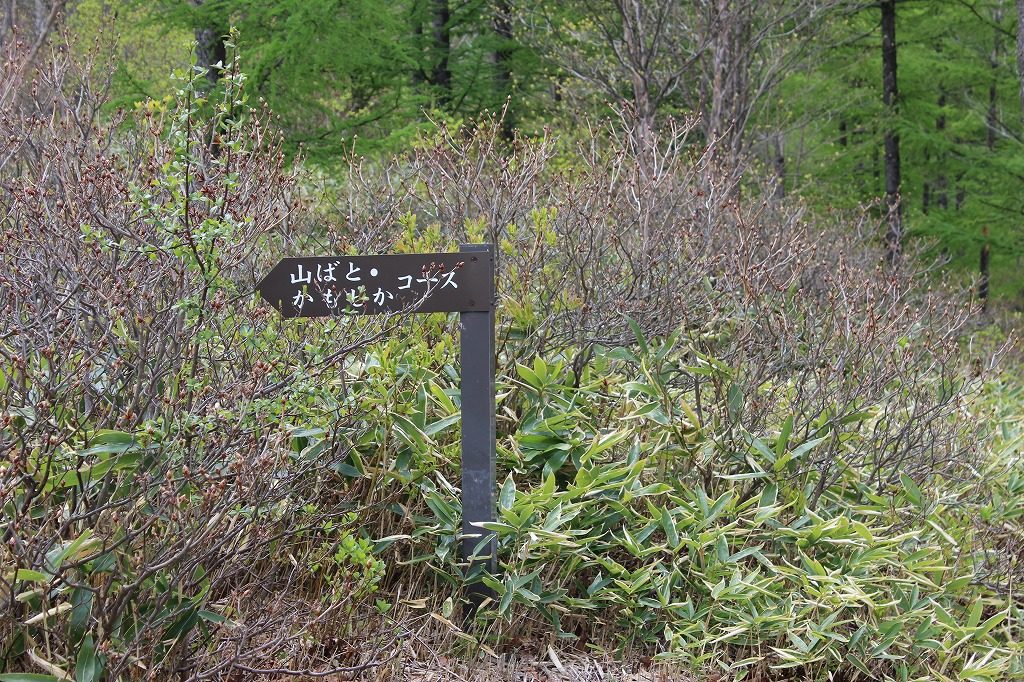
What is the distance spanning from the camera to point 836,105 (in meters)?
14.2

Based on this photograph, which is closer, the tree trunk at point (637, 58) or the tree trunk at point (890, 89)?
the tree trunk at point (637, 58)

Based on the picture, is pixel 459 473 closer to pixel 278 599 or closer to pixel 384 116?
pixel 278 599

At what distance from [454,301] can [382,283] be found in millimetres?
240

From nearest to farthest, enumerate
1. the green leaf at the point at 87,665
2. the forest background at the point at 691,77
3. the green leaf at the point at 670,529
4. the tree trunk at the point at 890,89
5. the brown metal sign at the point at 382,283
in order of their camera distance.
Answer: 1. the green leaf at the point at 87,665
2. the brown metal sign at the point at 382,283
3. the green leaf at the point at 670,529
4. the forest background at the point at 691,77
5. the tree trunk at the point at 890,89

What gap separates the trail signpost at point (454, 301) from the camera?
3.23 meters

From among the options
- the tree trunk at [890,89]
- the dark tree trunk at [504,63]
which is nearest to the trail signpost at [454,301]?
the dark tree trunk at [504,63]

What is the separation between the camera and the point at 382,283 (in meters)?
3.28

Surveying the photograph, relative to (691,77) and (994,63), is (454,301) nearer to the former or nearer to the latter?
(691,77)

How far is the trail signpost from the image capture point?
3.23 meters

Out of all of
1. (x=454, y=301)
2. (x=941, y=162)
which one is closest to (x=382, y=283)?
(x=454, y=301)

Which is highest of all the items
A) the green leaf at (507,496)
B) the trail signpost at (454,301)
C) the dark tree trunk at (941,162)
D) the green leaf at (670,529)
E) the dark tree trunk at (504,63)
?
the dark tree trunk at (504,63)

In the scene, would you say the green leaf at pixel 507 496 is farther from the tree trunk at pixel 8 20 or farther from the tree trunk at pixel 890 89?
the tree trunk at pixel 890 89

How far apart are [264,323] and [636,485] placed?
1421mm

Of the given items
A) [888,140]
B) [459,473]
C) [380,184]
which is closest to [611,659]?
[459,473]
